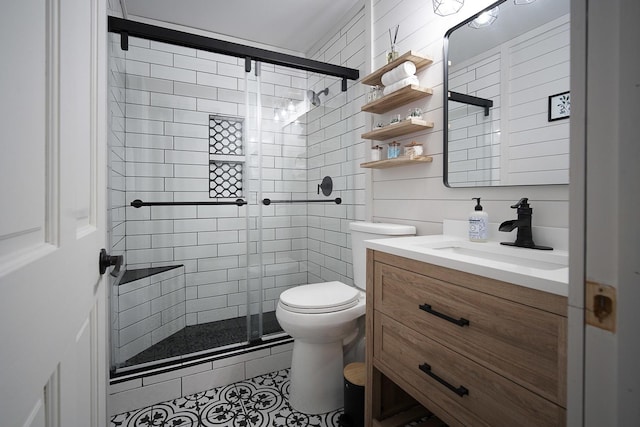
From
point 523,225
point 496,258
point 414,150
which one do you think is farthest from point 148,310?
point 523,225

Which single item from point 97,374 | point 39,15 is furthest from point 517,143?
point 97,374

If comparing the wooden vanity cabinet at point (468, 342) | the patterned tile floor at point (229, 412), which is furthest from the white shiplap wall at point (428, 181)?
the patterned tile floor at point (229, 412)

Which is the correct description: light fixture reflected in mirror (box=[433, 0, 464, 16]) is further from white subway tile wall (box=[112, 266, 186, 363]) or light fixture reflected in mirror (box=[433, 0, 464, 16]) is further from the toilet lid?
white subway tile wall (box=[112, 266, 186, 363])

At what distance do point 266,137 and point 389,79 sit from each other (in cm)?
98

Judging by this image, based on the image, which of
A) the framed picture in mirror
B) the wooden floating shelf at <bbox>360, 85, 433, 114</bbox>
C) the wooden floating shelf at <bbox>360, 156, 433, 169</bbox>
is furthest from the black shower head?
the framed picture in mirror

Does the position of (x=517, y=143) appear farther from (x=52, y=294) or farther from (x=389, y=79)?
(x=52, y=294)

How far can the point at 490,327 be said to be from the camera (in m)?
0.84

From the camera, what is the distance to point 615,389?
0.33 meters

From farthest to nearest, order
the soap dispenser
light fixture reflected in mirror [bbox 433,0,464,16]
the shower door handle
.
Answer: light fixture reflected in mirror [bbox 433,0,464,16]
the soap dispenser
the shower door handle

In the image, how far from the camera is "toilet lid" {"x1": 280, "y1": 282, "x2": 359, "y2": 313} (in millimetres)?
1554

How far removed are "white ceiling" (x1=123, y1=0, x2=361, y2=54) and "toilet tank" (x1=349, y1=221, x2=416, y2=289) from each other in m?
1.69

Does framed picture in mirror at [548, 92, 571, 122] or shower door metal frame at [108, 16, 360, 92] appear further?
shower door metal frame at [108, 16, 360, 92]

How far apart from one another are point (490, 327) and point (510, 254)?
0.43 metres

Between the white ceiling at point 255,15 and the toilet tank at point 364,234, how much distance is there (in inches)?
66.4
